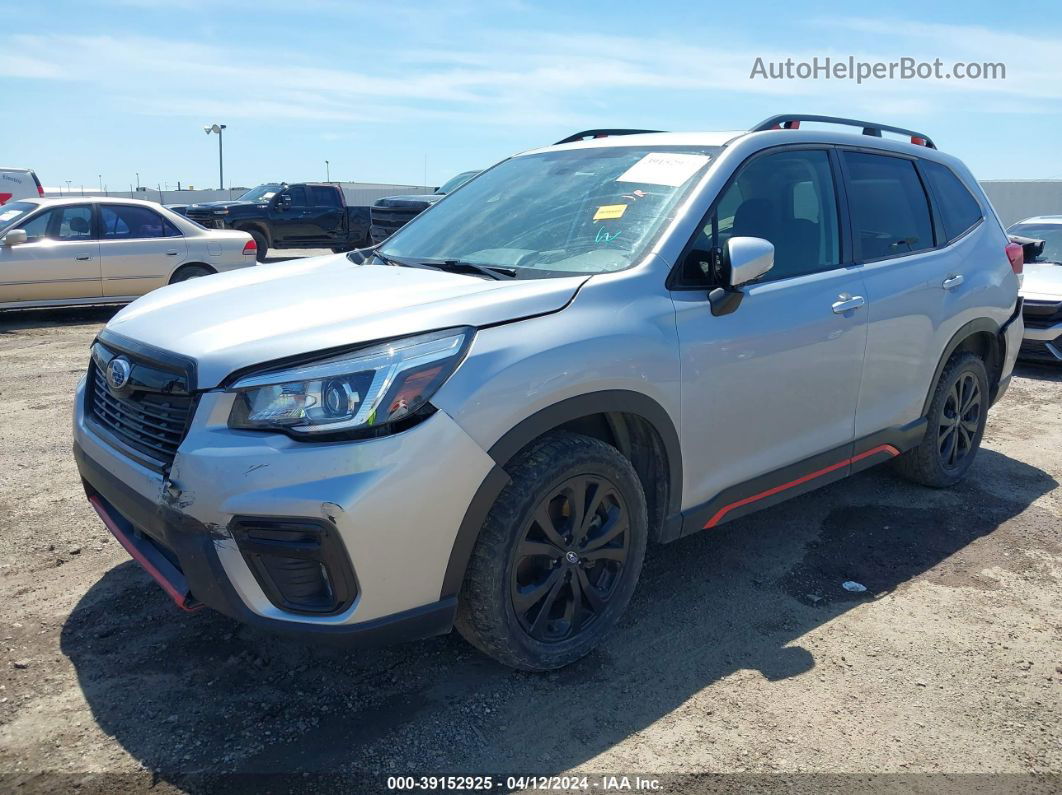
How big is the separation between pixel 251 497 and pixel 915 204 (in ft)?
→ 12.4

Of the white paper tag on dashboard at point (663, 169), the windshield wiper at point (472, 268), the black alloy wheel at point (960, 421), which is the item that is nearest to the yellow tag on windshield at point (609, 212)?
the white paper tag on dashboard at point (663, 169)

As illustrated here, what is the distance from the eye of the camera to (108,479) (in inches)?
115

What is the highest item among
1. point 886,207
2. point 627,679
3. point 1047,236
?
point 886,207

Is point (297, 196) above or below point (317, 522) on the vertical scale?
above

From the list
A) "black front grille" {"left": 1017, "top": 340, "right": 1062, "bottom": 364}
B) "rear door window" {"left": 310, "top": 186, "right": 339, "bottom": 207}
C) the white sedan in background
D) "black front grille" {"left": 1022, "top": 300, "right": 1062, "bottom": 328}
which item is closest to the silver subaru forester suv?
"black front grille" {"left": 1022, "top": 300, "right": 1062, "bottom": 328}

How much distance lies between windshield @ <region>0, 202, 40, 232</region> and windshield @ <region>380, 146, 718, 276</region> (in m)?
8.42

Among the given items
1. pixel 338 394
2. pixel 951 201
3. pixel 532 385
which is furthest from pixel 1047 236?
pixel 338 394

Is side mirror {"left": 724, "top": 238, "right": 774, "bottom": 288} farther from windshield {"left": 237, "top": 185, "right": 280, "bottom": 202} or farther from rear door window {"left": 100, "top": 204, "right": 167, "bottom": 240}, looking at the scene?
windshield {"left": 237, "top": 185, "right": 280, "bottom": 202}

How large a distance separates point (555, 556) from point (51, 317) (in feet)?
35.6

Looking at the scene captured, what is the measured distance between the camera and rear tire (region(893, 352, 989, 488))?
15.6 ft

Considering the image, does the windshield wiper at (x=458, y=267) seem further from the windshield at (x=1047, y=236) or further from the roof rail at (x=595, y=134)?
the windshield at (x=1047, y=236)

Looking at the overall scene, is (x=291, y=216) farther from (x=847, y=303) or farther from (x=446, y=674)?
(x=446, y=674)

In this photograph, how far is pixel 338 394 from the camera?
8.25 ft

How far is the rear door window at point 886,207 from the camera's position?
419 centimetres
